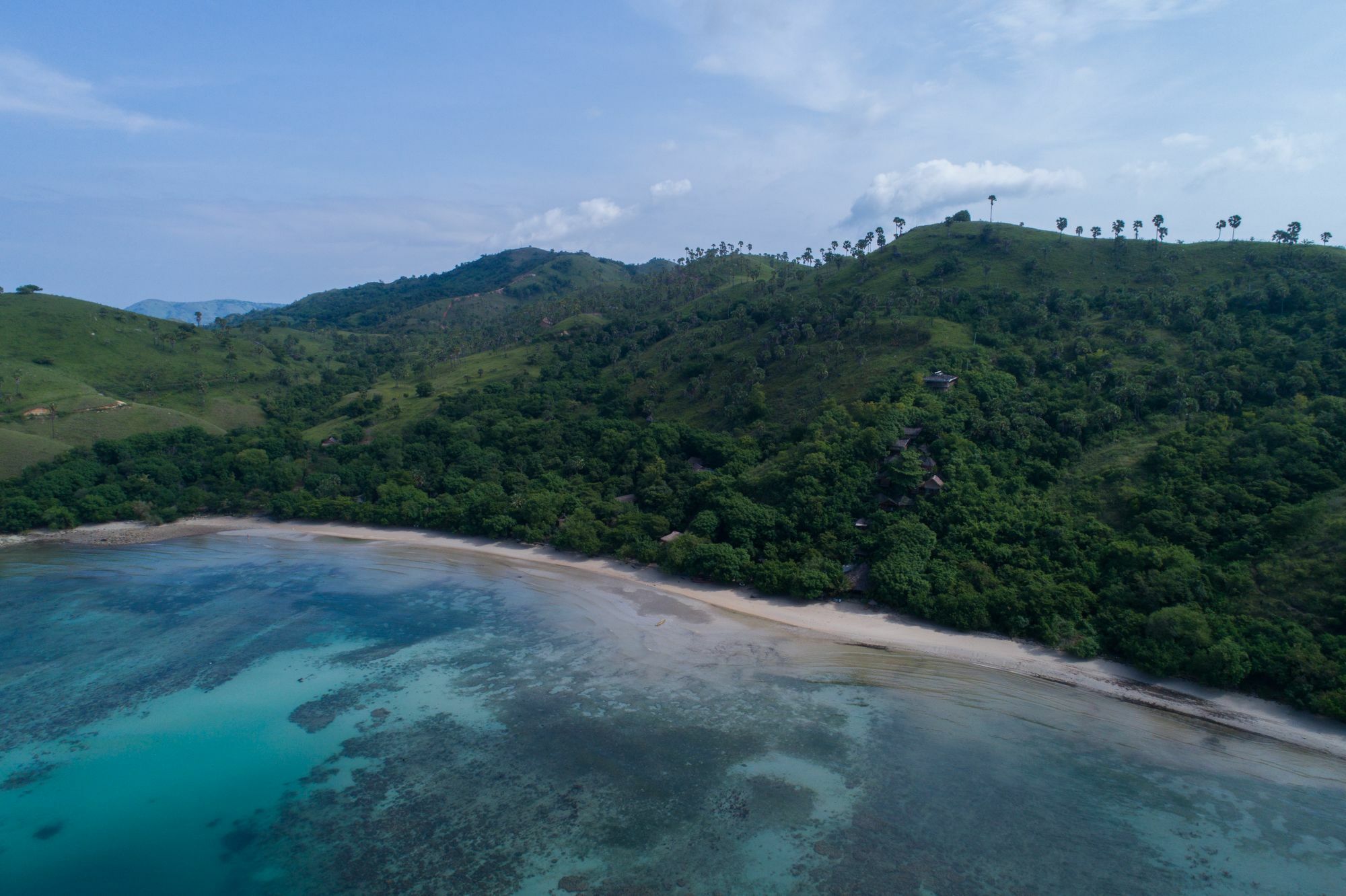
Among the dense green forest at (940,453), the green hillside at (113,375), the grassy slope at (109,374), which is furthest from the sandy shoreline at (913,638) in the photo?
the grassy slope at (109,374)

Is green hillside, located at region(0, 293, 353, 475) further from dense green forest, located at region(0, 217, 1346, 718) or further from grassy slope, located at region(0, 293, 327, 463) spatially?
dense green forest, located at region(0, 217, 1346, 718)

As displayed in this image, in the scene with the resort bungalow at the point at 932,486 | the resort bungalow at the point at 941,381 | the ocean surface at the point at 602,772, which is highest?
the resort bungalow at the point at 941,381

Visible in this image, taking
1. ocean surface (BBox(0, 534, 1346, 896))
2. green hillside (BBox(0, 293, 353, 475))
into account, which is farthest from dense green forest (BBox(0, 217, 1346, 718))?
ocean surface (BBox(0, 534, 1346, 896))

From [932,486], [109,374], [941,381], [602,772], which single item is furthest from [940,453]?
[109,374]

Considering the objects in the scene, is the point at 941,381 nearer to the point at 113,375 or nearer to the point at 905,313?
the point at 905,313

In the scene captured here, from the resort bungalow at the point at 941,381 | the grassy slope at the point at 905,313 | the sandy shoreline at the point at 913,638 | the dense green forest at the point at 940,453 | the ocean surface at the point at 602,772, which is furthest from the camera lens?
the grassy slope at the point at 905,313

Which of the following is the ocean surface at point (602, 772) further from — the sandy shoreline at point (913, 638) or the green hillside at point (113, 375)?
the green hillside at point (113, 375)

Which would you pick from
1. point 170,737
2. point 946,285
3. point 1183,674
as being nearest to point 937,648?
point 1183,674

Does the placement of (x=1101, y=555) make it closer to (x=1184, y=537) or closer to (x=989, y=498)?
(x=1184, y=537)
